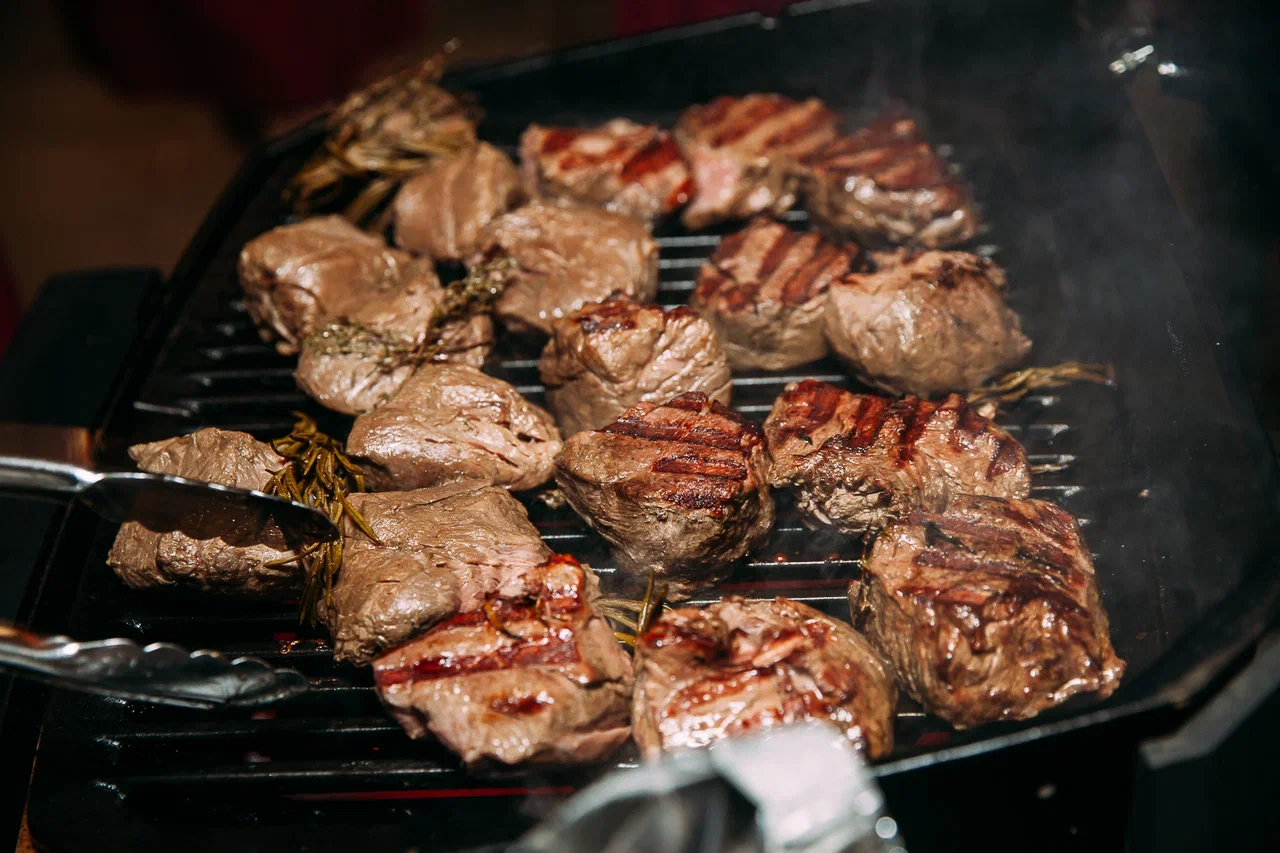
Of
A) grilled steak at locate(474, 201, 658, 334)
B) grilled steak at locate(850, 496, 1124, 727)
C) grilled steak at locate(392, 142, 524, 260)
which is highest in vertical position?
grilled steak at locate(392, 142, 524, 260)

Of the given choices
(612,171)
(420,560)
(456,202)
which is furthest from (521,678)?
(612,171)

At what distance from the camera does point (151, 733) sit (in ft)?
9.11

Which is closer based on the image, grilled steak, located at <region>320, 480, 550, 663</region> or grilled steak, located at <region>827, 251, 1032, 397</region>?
grilled steak, located at <region>320, 480, 550, 663</region>

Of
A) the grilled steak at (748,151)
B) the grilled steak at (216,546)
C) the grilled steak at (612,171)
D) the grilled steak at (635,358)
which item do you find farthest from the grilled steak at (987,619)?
the grilled steak at (612,171)

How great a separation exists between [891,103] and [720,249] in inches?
58.2

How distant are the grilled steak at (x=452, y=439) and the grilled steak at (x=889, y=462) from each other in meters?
0.80

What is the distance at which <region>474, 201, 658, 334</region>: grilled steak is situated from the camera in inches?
147

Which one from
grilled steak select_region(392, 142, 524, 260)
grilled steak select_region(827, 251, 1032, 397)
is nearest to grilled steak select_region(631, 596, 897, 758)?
grilled steak select_region(827, 251, 1032, 397)

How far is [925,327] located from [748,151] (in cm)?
133

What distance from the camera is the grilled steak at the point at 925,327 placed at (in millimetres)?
3385

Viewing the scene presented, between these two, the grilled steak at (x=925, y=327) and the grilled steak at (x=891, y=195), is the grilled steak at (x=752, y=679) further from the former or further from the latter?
the grilled steak at (x=891, y=195)

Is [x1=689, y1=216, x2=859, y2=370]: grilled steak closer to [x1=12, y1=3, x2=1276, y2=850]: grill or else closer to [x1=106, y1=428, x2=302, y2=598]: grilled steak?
[x1=12, y1=3, x2=1276, y2=850]: grill

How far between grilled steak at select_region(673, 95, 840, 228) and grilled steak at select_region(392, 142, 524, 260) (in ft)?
2.61

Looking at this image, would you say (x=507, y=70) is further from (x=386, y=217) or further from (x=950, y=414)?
(x=950, y=414)
